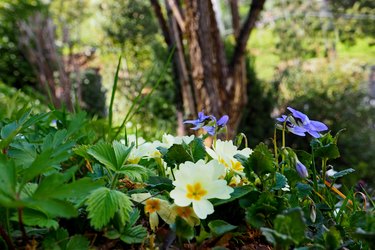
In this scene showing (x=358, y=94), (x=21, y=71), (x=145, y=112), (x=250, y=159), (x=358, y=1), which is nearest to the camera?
(x=250, y=159)

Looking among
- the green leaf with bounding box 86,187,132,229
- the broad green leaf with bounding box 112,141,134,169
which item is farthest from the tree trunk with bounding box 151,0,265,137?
the green leaf with bounding box 86,187,132,229

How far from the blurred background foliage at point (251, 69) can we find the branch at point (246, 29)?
789 mm

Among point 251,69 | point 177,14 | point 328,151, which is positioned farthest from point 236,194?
point 251,69

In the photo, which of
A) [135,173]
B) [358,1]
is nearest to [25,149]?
[135,173]

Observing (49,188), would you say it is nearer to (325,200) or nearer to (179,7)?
(325,200)

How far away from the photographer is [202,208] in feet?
1.64

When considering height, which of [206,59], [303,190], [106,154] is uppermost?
[106,154]

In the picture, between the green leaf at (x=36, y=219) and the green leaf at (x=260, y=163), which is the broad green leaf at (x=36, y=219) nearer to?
the green leaf at (x=36, y=219)

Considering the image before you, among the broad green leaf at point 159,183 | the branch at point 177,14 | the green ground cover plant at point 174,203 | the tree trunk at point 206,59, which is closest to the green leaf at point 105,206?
the green ground cover plant at point 174,203

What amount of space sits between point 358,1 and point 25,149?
40.1 feet

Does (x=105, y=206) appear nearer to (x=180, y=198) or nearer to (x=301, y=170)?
(x=180, y=198)

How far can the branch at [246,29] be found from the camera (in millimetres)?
3471

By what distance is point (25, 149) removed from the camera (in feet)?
1.98

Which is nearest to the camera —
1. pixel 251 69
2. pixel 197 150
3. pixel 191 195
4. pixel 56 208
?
pixel 56 208
